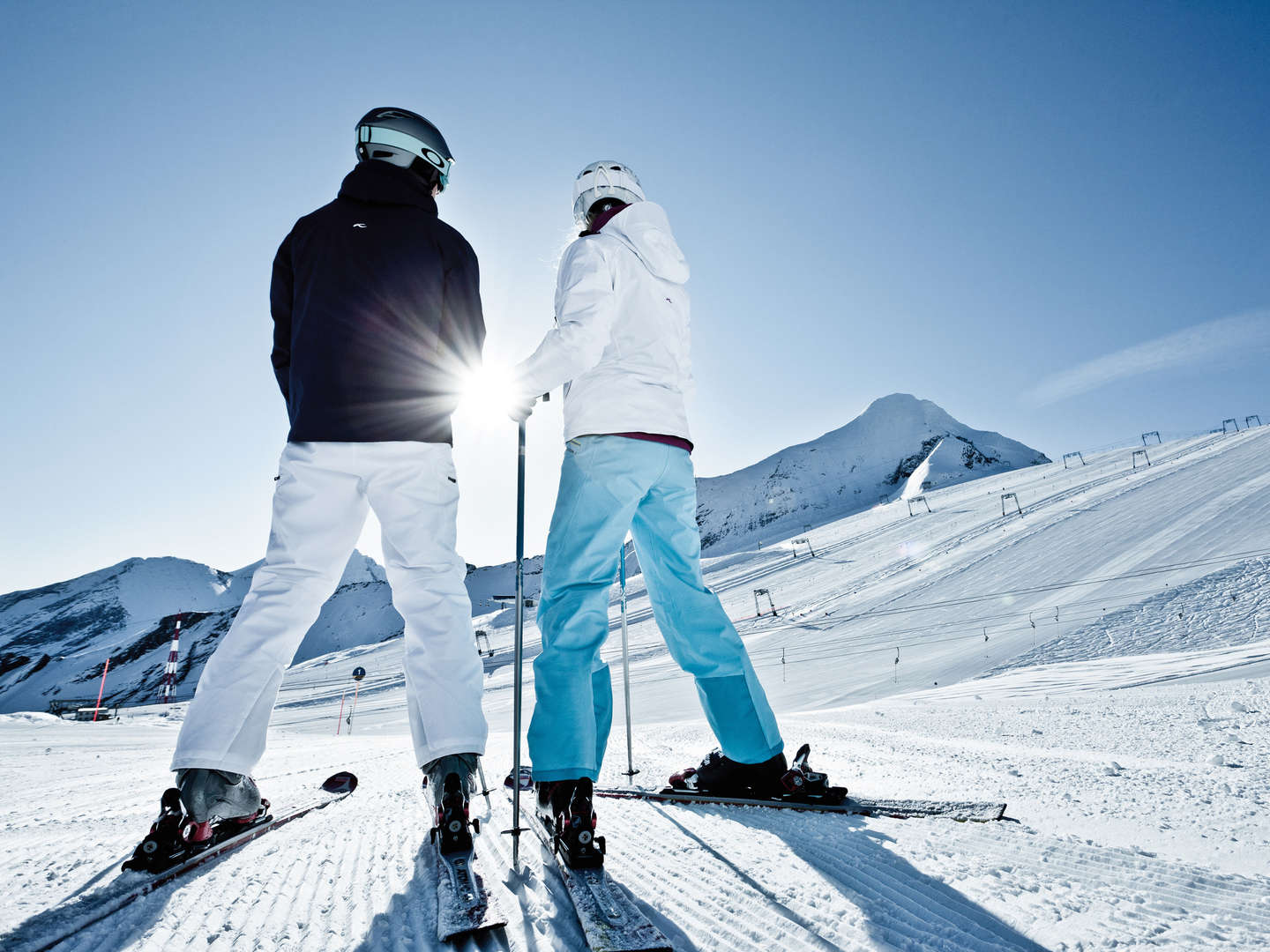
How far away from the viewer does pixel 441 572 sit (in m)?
1.84

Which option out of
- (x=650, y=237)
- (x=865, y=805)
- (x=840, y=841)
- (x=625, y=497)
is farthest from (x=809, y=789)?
(x=650, y=237)

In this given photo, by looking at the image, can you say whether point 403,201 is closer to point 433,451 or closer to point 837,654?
point 433,451

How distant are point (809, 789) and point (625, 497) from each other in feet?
3.68

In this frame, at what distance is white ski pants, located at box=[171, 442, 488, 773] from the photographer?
5.32 feet

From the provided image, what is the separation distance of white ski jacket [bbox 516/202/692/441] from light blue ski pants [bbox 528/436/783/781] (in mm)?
114

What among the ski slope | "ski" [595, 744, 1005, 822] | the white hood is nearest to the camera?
the ski slope

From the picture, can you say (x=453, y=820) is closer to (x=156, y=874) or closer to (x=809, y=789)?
(x=156, y=874)

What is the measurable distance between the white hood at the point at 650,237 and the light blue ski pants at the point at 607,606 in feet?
2.34

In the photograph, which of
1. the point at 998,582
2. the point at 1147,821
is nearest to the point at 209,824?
the point at 1147,821

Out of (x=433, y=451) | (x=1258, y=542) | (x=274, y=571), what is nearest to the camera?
(x=274, y=571)

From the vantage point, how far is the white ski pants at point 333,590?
162 centimetres

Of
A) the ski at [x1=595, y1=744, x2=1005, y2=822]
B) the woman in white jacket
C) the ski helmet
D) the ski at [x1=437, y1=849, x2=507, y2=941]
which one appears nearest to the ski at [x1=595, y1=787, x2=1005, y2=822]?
the ski at [x1=595, y1=744, x2=1005, y2=822]

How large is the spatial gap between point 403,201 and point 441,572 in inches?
49.0

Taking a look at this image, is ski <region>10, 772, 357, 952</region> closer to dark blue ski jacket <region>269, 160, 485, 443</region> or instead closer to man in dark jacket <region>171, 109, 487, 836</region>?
man in dark jacket <region>171, 109, 487, 836</region>
